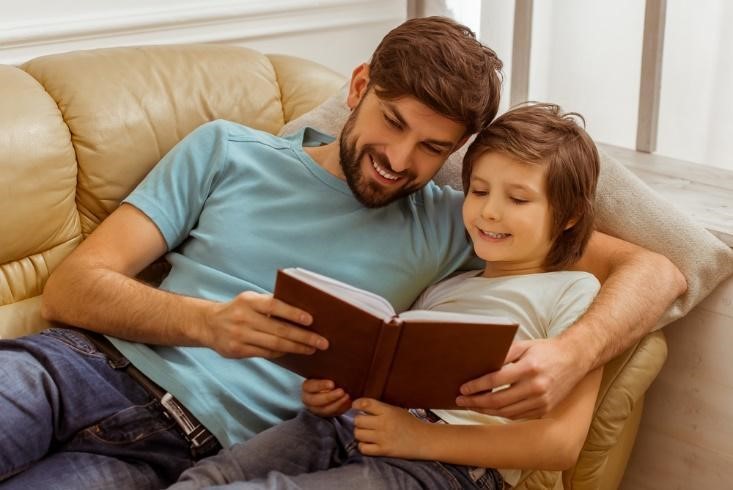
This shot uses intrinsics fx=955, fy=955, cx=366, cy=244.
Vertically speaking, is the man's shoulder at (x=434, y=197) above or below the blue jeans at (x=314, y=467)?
above

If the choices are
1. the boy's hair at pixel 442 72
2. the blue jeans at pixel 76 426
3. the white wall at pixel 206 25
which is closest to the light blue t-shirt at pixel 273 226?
the blue jeans at pixel 76 426

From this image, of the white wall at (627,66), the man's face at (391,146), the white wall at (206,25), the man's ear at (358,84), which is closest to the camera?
the man's face at (391,146)

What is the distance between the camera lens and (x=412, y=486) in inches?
55.2

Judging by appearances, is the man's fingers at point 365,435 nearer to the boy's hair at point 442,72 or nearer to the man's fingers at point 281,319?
the man's fingers at point 281,319

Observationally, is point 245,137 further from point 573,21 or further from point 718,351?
point 573,21

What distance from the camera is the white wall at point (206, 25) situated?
2092 millimetres

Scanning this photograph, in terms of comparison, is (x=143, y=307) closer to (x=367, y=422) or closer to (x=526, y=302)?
(x=367, y=422)

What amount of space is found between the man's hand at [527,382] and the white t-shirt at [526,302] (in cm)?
10

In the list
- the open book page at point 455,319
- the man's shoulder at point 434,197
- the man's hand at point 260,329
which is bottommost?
the man's hand at point 260,329

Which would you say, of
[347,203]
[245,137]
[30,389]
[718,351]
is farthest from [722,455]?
[30,389]

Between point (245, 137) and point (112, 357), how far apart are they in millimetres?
494

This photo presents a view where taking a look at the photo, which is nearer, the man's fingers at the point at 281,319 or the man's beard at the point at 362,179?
the man's fingers at the point at 281,319

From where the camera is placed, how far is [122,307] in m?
1.58

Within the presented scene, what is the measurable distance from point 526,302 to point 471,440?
27 centimetres
